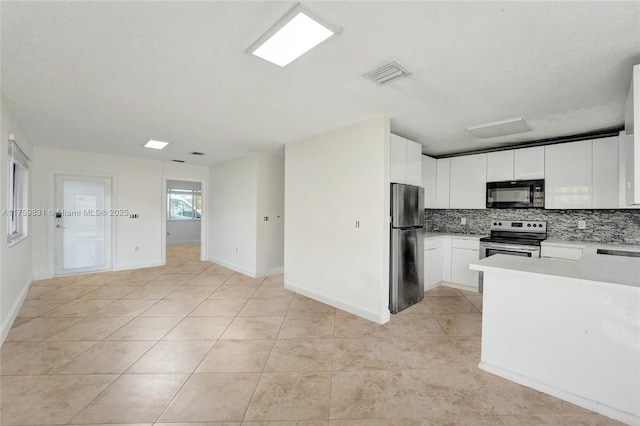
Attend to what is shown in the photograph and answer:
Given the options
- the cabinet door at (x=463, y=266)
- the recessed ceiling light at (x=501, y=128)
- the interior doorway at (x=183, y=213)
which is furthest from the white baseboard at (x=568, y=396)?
the interior doorway at (x=183, y=213)

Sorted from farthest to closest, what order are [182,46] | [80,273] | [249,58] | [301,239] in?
1. [80,273]
2. [301,239]
3. [249,58]
4. [182,46]

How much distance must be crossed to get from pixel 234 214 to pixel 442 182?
14.2 feet

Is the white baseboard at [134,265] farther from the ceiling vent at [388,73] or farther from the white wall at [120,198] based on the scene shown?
the ceiling vent at [388,73]

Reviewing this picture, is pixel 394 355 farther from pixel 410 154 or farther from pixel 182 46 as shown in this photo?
pixel 182 46

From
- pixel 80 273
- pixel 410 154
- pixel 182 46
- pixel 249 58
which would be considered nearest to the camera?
pixel 182 46

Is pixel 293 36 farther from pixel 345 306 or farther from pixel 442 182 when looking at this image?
pixel 442 182

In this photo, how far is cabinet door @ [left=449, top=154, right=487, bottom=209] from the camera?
15.5 feet

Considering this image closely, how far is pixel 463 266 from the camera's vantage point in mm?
4602

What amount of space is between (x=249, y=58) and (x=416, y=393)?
2.74m

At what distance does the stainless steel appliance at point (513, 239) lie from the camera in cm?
395

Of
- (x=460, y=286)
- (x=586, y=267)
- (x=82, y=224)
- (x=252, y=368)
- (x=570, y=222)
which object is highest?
(x=570, y=222)

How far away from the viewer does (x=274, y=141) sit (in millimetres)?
4422

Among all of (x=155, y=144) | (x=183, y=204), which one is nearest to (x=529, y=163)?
(x=155, y=144)

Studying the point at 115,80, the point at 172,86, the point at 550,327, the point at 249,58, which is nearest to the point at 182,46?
the point at 249,58
